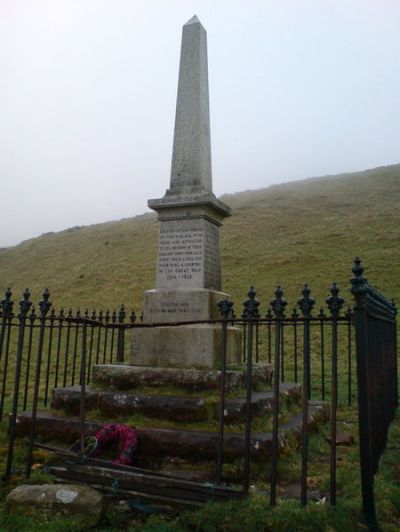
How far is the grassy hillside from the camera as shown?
24.9m

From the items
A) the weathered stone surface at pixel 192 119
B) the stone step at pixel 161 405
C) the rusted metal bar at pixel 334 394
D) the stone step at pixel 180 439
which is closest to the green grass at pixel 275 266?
the rusted metal bar at pixel 334 394

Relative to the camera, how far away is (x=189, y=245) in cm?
691

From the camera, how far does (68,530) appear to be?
324 cm

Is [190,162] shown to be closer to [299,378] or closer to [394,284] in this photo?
[299,378]

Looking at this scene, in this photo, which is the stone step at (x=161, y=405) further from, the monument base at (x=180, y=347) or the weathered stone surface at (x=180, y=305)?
the weathered stone surface at (x=180, y=305)

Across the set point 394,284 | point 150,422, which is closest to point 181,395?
point 150,422

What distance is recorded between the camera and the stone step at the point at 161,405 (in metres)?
5.01

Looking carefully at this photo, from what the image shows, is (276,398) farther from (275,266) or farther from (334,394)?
(275,266)

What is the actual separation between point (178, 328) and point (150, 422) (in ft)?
5.05

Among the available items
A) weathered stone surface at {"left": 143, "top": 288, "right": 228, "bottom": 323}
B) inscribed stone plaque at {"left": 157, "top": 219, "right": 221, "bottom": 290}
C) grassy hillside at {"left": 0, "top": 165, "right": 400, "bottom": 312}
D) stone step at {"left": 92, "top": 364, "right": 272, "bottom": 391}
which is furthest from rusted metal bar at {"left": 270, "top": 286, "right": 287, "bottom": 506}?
grassy hillside at {"left": 0, "top": 165, "right": 400, "bottom": 312}

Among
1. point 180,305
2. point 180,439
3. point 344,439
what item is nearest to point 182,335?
point 180,305

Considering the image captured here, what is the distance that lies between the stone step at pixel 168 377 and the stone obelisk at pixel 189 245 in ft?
1.46

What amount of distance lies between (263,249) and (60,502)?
1074 inches

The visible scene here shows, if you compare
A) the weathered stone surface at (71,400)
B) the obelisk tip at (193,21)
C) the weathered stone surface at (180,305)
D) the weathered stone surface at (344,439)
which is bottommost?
the weathered stone surface at (344,439)
